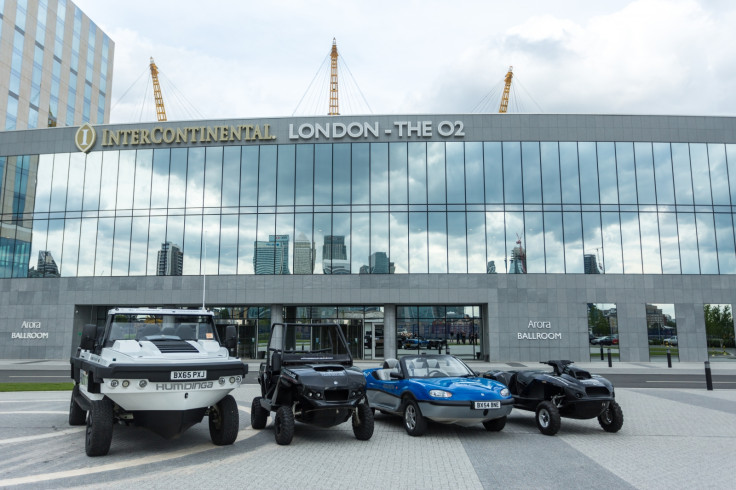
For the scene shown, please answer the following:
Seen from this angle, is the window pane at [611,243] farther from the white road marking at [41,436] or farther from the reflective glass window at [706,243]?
the white road marking at [41,436]

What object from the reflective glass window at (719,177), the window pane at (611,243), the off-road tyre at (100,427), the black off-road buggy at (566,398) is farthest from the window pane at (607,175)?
the off-road tyre at (100,427)

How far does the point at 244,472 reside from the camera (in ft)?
23.0

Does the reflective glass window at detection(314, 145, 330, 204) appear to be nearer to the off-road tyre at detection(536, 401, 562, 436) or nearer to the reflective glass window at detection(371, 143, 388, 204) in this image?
the reflective glass window at detection(371, 143, 388, 204)

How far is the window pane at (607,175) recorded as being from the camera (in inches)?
1286

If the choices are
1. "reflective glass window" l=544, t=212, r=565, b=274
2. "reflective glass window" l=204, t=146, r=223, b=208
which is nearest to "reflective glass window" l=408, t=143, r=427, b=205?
"reflective glass window" l=544, t=212, r=565, b=274

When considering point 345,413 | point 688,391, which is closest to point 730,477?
point 345,413

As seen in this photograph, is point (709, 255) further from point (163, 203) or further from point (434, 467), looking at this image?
point (163, 203)

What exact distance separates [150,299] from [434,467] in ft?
98.1

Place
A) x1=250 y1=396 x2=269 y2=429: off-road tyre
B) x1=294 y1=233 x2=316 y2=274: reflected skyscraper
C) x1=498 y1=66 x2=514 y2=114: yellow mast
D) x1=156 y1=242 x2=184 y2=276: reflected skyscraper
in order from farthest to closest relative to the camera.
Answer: x1=498 y1=66 x2=514 y2=114: yellow mast
x1=156 y1=242 x2=184 y2=276: reflected skyscraper
x1=294 y1=233 x2=316 y2=274: reflected skyscraper
x1=250 y1=396 x2=269 y2=429: off-road tyre

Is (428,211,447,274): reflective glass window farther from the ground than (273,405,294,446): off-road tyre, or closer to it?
farther from the ground

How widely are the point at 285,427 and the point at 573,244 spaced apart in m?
27.6

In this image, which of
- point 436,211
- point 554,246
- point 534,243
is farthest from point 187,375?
point 554,246

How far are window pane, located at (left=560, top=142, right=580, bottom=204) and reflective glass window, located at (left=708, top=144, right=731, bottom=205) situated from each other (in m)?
8.59

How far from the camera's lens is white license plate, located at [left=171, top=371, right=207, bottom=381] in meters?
7.36
